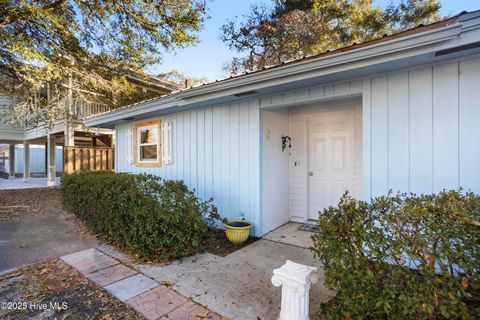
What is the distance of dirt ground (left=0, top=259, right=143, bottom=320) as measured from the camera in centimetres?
233

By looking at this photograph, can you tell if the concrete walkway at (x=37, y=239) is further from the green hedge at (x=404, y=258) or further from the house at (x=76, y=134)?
the house at (x=76, y=134)

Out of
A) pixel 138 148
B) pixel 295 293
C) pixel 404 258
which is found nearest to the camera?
pixel 404 258

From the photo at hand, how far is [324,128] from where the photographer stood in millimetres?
4863

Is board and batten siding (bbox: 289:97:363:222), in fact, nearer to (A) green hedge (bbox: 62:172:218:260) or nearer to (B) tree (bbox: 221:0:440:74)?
(A) green hedge (bbox: 62:172:218:260)

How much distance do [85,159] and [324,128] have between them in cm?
993

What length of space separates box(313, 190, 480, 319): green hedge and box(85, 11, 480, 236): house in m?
1.19

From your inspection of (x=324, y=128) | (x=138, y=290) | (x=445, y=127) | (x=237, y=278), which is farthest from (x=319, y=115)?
(x=138, y=290)

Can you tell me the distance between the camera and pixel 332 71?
9.77 ft

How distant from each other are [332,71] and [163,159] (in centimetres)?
439

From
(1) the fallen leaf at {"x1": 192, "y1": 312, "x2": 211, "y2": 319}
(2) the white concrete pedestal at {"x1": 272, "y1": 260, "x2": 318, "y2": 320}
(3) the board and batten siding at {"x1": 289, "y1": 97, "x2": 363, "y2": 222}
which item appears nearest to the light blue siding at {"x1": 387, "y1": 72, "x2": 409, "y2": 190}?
(3) the board and batten siding at {"x1": 289, "y1": 97, "x2": 363, "y2": 222}

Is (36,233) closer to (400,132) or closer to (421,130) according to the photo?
(400,132)

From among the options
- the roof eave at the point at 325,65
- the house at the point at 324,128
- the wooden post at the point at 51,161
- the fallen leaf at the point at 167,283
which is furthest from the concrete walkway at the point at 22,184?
the fallen leaf at the point at 167,283

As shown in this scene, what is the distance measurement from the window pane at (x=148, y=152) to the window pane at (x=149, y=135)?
19 cm

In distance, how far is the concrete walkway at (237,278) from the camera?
7.82ft
